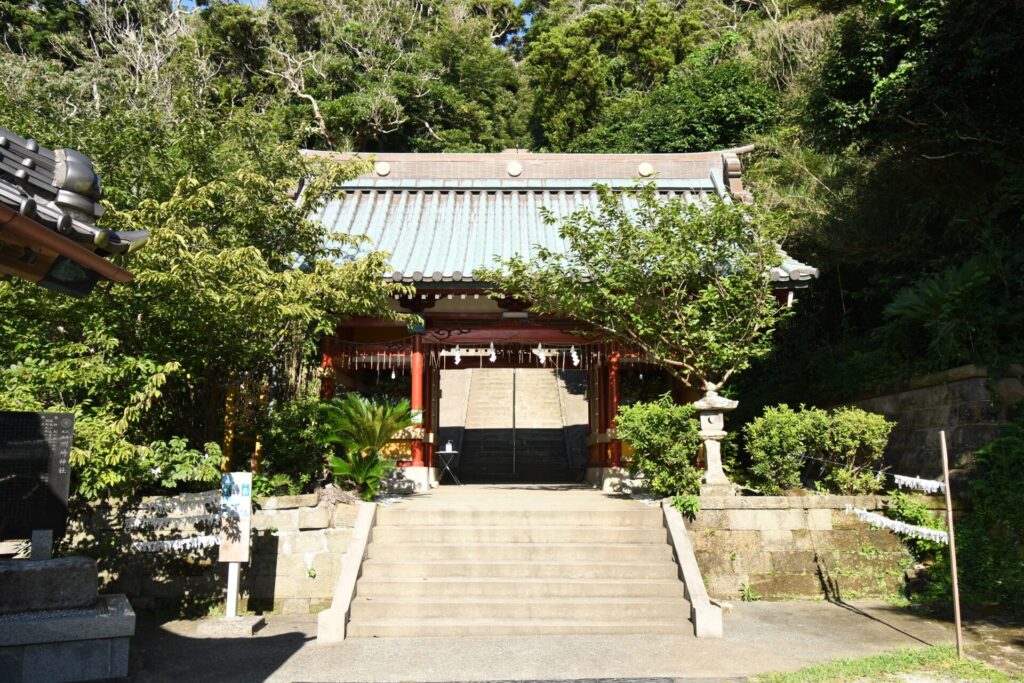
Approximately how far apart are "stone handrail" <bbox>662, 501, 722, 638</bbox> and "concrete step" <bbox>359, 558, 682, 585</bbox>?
19 cm

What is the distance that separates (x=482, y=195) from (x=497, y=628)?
9.47 m

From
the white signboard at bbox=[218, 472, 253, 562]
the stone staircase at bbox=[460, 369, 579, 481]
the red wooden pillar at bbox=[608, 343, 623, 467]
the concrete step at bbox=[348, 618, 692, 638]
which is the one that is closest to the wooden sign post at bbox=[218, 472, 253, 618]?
the white signboard at bbox=[218, 472, 253, 562]

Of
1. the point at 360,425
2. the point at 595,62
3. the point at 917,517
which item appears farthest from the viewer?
the point at 595,62

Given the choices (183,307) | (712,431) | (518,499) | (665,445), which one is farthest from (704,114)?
(183,307)

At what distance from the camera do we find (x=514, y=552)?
852 centimetres

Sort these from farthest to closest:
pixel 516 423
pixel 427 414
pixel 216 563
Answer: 1. pixel 516 423
2. pixel 427 414
3. pixel 216 563

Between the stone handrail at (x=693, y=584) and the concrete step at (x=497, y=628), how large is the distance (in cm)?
19

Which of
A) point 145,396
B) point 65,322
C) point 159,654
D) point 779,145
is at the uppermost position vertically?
point 779,145

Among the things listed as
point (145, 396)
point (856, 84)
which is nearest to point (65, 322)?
point (145, 396)

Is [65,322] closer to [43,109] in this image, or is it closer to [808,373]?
[43,109]

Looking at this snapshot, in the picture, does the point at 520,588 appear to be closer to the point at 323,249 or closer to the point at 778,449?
the point at 778,449

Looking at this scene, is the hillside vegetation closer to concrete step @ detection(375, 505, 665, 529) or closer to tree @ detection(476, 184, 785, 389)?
tree @ detection(476, 184, 785, 389)

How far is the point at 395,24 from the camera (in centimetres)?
3108

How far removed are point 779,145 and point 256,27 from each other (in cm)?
2066
